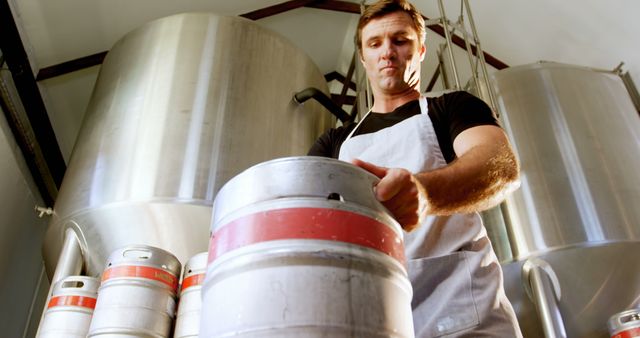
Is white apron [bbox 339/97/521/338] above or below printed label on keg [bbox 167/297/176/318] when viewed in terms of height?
below

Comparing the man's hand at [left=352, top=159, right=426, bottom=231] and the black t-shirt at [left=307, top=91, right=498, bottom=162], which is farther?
the black t-shirt at [left=307, top=91, right=498, bottom=162]

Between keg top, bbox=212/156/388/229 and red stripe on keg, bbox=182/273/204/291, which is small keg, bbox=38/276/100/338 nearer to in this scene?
red stripe on keg, bbox=182/273/204/291

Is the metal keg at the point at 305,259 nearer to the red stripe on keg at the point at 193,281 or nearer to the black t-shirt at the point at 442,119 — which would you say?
the black t-shirt at the point at 442,119

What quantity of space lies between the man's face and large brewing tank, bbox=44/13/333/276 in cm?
68

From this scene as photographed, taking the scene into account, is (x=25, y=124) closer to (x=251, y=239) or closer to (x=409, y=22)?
(x=409, y=22)

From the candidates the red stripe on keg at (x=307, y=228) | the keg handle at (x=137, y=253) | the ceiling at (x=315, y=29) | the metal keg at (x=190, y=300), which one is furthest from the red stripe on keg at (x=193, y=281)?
the ceiling at (x=315, y=29)

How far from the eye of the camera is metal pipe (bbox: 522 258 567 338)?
163cm

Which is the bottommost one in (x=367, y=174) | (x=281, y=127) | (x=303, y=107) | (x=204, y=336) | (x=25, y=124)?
(x=204, y=336)

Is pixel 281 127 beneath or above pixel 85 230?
above

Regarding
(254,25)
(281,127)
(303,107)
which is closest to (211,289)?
(281,127)

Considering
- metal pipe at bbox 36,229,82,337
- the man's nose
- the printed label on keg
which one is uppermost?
the man's nose

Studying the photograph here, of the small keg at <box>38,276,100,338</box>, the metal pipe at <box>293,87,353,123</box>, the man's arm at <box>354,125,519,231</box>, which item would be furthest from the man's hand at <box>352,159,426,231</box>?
the metal pipe at <box>293,87,353,123</box>

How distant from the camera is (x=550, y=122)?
2.08m

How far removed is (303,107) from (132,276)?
1.07 metres
